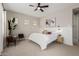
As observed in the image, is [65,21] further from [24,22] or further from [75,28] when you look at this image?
[24,22]

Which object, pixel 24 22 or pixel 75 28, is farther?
pixel 75 28

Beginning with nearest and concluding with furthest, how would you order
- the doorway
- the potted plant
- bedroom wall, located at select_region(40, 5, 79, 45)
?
the potted plant
the doorway
bedroom wall, located at select_region(40, 5, 79, 45)

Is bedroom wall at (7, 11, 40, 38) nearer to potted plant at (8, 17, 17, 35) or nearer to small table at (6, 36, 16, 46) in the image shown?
potted plant at (8, 17, 17, 35)

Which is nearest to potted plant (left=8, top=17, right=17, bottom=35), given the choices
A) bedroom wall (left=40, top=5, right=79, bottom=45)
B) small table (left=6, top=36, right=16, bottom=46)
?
small table (left=6, top=36, right=16, bottom=46)

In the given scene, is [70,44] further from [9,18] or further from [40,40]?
[9,18]

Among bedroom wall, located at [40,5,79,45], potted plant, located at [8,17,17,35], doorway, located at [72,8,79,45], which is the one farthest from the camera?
bedroom wall, located at [40,5,79,45]

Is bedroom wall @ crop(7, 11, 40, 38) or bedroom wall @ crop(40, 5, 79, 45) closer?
bedroom wall @ crop(7, 11, 40, 38)

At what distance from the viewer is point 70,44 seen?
3.24m

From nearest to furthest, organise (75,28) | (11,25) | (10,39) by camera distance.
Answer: (11,25), (75,28), (10,39)

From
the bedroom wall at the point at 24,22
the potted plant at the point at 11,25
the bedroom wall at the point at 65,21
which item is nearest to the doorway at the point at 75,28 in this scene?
the bedroom wall at the point at 65,21

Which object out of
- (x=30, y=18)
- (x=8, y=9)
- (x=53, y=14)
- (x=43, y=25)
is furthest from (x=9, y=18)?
(x=53, y=14)

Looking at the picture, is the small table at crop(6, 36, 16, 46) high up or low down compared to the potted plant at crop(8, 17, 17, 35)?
down

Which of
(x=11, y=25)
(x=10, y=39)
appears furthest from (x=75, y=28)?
(x=10, y=39)

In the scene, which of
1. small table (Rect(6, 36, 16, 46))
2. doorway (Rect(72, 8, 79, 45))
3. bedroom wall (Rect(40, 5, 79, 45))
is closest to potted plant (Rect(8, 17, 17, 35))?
small table (Rect(6, 36, 16, 46))
